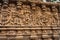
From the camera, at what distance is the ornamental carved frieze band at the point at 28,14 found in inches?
155

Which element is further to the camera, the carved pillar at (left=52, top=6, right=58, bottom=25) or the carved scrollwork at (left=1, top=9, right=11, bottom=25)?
the carved pillar at (left=52, top=6, right=58, bottom=25)

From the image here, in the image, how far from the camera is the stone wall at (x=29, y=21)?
3863mm

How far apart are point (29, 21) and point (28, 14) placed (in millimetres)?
222

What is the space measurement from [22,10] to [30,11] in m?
0.25

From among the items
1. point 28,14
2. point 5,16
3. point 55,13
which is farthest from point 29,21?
point 55,13

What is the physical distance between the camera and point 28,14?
4086 mm

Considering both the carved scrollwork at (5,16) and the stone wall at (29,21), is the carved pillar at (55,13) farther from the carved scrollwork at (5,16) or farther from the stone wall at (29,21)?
the carved scrollwork at (5,16)

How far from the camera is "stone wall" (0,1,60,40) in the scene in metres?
3.86

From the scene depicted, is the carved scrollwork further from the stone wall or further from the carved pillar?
the carved pillar

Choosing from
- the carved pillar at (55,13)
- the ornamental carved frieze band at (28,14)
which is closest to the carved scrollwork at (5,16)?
the ornamental carved frieze band at (28,14)

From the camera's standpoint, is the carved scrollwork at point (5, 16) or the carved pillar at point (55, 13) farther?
the carved pillar at point (55, 13)

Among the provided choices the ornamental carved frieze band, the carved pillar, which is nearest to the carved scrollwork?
the ornamental carved frieze band

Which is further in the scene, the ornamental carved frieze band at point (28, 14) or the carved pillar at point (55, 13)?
the carved pillar at point (55, 13)

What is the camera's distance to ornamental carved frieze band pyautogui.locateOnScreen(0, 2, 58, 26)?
12.9ft
